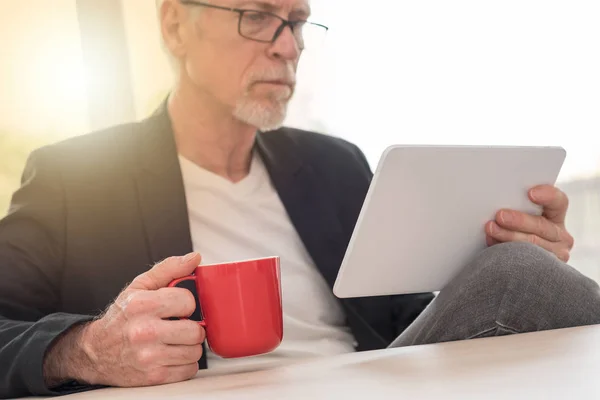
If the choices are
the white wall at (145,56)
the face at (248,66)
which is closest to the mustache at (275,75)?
the face at (248,66)

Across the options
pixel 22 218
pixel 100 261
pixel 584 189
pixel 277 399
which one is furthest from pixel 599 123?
pixel 277 399

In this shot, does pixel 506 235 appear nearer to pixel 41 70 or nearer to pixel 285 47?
pixel 285 47

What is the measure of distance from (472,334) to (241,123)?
2.77ft

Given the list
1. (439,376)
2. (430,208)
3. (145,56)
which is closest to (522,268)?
(430,208)

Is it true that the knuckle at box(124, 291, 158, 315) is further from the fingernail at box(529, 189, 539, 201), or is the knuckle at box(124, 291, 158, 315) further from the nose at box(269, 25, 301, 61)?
the nose at box(269, 25, 301, 61)

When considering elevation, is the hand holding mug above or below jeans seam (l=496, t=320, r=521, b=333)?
above

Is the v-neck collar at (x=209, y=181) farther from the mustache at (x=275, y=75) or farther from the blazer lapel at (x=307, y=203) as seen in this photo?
the mustache at (x=275, y=75)

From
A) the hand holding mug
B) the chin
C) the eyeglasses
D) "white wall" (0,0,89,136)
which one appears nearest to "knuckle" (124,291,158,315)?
the hand holding mug

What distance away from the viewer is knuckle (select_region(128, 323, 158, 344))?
2.36ft

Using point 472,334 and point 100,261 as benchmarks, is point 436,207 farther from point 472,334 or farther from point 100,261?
point 100,261

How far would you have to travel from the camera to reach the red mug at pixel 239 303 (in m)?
0.73

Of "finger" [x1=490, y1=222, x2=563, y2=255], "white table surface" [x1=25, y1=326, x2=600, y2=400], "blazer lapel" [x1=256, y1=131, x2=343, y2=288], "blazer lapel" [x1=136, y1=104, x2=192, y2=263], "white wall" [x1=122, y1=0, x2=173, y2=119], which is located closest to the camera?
"white table surface" [x1=25, y1=326, x2=600, y2=400]

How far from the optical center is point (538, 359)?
1.89ft

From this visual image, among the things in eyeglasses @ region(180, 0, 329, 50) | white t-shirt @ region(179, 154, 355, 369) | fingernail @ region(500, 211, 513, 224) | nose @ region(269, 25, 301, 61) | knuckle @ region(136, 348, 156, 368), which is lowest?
white t-shirt @ region(179, 154, 355, 369)
